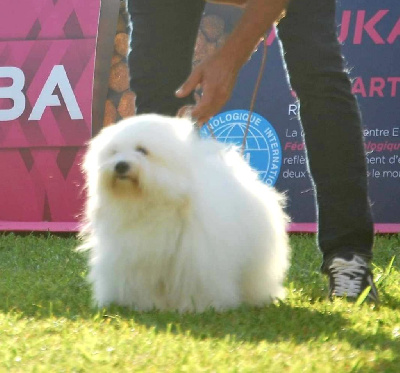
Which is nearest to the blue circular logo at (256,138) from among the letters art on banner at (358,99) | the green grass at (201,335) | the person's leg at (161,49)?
the letters art on banner at (358,99)

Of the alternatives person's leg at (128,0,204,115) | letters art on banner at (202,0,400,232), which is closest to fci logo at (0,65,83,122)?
letters art on banner at (202,0,400,232)

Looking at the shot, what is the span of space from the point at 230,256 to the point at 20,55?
113 inches

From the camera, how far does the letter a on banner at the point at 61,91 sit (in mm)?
4953

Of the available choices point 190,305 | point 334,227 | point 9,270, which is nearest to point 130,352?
point 190,305

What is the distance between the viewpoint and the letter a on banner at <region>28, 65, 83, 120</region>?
16.3 feet

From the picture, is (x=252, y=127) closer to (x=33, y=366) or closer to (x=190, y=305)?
(x=190, y=305)

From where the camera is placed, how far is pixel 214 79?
7.47 feet

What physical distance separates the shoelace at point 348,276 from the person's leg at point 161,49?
74 cm

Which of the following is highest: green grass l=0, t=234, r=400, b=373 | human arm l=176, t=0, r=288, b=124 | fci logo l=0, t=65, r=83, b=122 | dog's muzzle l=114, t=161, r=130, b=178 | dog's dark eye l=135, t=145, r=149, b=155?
fci logo l=0, t=65, r=83, b=122

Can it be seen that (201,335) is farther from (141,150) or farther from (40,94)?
(40,94)

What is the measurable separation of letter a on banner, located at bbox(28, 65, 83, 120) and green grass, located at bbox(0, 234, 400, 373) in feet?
6.41

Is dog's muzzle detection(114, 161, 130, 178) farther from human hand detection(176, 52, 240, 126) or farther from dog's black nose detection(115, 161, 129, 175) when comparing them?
human hand detection(176, 52, 240, 126)

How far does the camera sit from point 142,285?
8.40 ft

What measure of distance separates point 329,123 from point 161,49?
595mm
